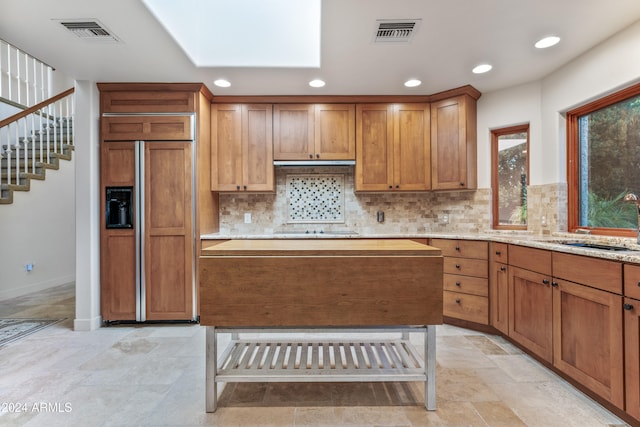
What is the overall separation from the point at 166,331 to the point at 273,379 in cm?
164

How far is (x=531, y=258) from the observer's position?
2.17m

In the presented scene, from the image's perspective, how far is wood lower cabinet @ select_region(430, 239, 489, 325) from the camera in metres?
2.70

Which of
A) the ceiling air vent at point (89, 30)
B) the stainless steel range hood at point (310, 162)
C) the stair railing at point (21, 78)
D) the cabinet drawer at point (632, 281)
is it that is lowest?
the cabinet drawer at point (632, 281)

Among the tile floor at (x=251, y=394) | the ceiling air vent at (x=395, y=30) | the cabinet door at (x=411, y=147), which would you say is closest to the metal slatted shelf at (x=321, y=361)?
the tile floor at (x=251, y=394)

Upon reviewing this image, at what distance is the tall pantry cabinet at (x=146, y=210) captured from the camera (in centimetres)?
289

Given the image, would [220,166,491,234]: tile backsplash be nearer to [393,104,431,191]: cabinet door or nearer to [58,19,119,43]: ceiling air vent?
[393,104,431,191]: cabinet door

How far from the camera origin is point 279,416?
1627 millimetres

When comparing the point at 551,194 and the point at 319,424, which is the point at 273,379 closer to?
the point at 319,424

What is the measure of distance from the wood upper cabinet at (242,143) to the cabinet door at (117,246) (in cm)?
85

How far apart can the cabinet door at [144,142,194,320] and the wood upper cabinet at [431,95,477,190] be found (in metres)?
2.51

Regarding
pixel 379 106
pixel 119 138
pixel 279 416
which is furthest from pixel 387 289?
pixel 119 138

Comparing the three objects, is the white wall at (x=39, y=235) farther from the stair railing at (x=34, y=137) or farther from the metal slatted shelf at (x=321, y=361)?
the metal slatted shelf at (x=321, y=361)

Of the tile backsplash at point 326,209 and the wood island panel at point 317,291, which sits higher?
the tile backsplash at point 326,209

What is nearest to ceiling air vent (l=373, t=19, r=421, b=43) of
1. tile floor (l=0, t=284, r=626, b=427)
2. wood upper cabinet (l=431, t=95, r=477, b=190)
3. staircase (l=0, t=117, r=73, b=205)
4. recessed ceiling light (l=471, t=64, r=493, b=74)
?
recessed ceiling light (l=471, t=64, r=493, b=74)
